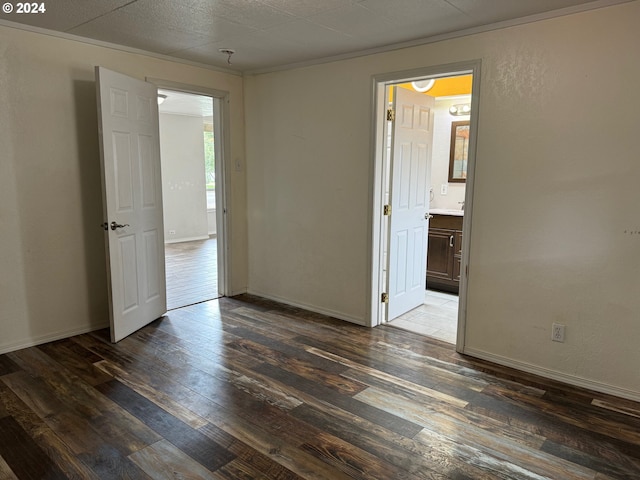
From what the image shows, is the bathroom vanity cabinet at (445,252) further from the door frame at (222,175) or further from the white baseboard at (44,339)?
the white baseboard at (44,339)

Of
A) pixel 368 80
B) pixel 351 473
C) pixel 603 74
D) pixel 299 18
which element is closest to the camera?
pixel 351 473

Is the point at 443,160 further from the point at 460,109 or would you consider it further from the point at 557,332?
the point at 557,332

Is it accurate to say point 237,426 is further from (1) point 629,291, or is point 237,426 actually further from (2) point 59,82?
(2) point 59,82

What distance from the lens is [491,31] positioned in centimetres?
299

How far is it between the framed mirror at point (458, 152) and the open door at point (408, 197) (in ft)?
3.70

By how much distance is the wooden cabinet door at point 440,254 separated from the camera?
4.90 metres

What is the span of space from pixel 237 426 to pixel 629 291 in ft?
7.95

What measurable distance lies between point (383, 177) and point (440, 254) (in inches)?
62.7

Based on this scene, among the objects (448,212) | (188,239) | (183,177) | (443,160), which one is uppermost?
(443,160)

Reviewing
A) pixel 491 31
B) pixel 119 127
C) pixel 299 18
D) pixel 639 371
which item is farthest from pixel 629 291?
pixel 119 127

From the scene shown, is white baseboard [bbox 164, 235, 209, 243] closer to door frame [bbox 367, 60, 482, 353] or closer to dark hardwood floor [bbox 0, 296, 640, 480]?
dark hardwood floor [bbox 0, 296, 640, 480]

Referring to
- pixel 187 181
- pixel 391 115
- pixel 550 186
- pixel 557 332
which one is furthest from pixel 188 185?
pixel 557 332

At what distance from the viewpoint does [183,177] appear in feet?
27.1

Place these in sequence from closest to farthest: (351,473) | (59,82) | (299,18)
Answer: (351,473) → (299,18) → (59,82)
